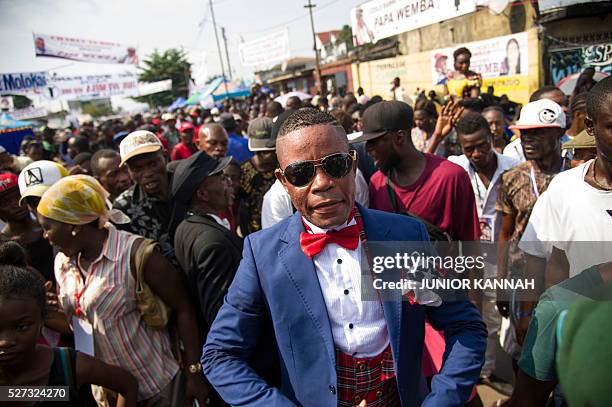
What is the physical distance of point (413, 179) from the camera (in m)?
2.65

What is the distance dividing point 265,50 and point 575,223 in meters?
25.5

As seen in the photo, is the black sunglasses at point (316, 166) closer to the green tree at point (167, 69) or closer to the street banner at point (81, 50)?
the street banner at point (81, 50)

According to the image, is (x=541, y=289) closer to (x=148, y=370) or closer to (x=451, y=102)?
(x=148, y=370)

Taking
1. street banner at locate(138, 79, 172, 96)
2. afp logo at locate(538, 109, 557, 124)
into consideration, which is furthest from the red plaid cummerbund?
street banner at locate(138, 79, 172, 96)

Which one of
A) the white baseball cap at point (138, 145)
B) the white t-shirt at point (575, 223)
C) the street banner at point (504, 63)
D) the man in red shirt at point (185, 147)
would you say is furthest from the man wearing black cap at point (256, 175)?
the street banner at point (504, 63)

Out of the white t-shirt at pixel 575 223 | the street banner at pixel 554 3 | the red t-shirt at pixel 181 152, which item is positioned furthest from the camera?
the street banner at pixel 554 3

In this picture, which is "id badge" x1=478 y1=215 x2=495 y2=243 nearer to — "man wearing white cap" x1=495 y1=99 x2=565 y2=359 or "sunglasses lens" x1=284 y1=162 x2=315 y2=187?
"man wearing white cap" x1=495 y1=99 x2=565 y2=359

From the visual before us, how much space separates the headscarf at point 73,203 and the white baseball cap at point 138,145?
0.72 metres

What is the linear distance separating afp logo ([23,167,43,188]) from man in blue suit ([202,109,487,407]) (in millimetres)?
2165

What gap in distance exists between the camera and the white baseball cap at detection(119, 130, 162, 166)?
2.91 m

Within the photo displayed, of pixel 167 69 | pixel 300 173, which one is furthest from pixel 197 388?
pixel 167 69

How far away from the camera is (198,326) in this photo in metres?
2.38

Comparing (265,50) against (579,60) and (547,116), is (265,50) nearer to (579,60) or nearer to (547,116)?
(579,60)

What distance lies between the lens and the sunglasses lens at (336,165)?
1.44 metres
